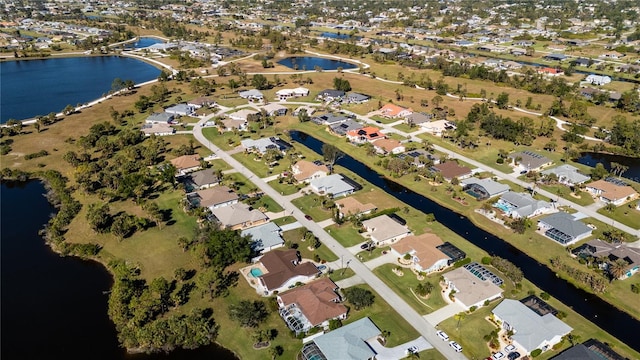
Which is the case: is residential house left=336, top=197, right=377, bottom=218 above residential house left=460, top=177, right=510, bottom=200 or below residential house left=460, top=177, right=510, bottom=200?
below

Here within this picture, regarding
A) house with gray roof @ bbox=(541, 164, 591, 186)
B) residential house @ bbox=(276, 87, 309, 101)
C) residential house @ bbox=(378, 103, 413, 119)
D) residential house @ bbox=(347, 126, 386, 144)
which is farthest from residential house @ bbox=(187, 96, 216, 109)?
house with gray roof @ bbox=(541, 164, 591, 186)

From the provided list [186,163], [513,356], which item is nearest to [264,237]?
[186,163]

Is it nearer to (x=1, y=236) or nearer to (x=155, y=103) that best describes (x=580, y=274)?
(x=1, y=236)

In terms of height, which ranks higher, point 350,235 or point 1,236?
point 350,235

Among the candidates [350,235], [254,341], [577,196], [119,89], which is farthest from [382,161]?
[119,89]

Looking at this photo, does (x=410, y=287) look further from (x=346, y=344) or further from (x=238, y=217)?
(x=238, y=217)

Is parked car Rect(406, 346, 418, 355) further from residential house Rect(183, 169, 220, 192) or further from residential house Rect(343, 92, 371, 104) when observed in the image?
residential house Rect(343, 92, 371, 104)
